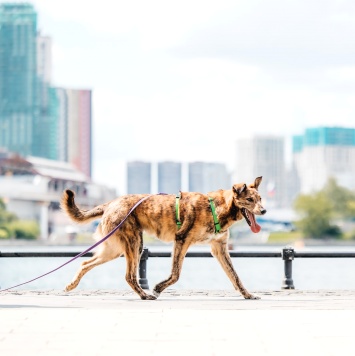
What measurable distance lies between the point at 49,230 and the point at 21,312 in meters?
187

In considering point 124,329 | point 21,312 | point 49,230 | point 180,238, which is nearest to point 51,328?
point 124,329

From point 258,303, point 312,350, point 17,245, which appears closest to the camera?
point 312,350

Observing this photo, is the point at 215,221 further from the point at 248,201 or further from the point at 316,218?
the point at 316,218

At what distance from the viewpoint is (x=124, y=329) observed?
11047 millimetres

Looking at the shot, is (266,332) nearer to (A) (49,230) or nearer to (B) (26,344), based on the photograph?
(B) (26,344)

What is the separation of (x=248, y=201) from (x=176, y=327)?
3909 millimetres

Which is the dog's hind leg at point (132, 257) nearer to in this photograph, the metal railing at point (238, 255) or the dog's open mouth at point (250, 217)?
the dog's open mouth at point (250, 217)

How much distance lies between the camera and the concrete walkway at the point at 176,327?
9.66 m

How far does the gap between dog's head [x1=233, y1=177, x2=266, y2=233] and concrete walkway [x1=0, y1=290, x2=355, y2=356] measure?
1147 millimetres

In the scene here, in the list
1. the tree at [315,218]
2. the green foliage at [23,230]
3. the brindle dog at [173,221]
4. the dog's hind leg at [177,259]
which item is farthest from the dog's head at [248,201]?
the tree at [315,218]

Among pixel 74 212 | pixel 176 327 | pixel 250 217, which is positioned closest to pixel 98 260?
pixel 74 212

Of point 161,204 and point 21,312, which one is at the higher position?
point 161,204

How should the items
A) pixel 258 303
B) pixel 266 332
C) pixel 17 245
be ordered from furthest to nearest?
pixel 17 245, pixel 258 303, pixel 266 332

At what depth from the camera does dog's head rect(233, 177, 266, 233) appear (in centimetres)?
1474
